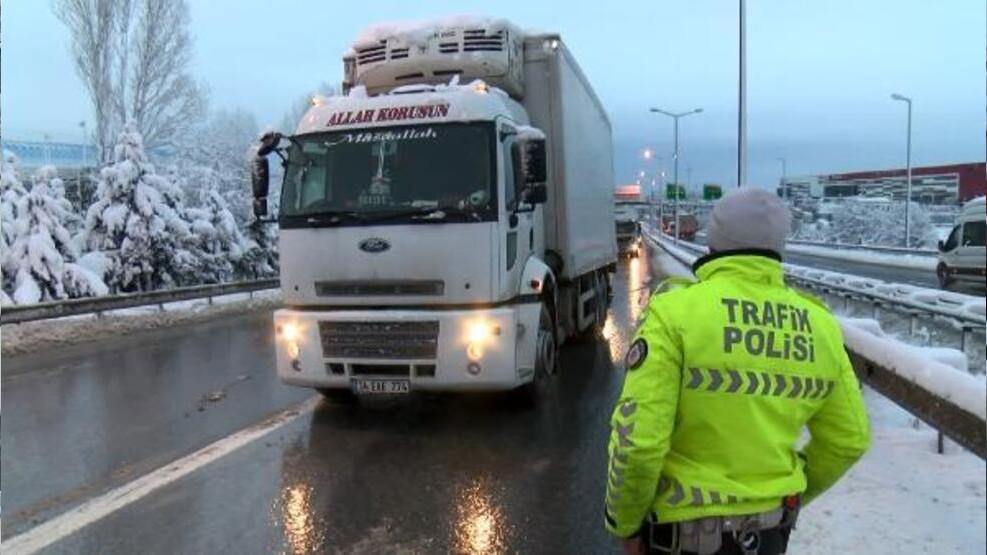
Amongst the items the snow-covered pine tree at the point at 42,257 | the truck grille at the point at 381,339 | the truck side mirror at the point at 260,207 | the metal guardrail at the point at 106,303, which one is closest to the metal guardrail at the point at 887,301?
the truck grille at the point at 381,339

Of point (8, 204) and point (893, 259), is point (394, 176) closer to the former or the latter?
point (8, 204)

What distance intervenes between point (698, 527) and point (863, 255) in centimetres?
4594

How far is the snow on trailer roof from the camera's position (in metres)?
9.23

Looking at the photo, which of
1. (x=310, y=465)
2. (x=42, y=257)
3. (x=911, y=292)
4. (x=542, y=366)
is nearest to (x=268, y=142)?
(x=310, y=465)

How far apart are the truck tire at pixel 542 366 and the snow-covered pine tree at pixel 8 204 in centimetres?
1380

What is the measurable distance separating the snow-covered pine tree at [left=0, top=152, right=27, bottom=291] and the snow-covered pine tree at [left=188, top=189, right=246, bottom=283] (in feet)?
22.7

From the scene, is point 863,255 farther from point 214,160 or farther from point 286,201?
point 286,201

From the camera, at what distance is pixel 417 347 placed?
7.35 m

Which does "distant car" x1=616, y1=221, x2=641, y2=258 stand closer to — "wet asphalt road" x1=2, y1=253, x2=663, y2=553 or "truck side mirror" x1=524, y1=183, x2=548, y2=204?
"wet asphalt road" x1=2, y1=253, x2=663, y2=553

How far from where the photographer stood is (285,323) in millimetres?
7770

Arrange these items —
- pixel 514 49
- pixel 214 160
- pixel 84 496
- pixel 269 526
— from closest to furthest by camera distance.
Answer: pixel 269 526, pixel 84 496, pixel 514 49, pixel 214 160

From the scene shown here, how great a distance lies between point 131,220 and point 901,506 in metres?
20.8

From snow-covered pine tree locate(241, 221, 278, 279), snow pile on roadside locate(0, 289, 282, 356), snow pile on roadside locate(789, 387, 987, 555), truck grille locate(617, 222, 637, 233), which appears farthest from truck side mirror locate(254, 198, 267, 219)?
truck grille locate(617, 222, 637, 233)

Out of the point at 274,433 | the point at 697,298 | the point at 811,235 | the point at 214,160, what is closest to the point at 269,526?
the point at 274,433
